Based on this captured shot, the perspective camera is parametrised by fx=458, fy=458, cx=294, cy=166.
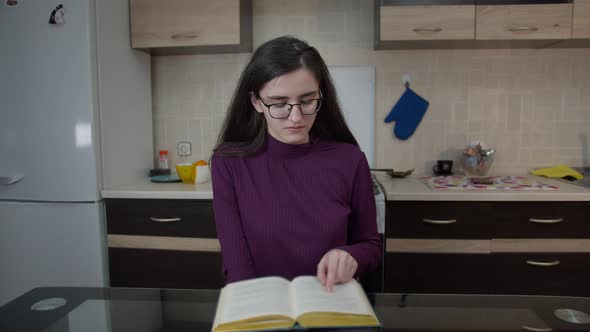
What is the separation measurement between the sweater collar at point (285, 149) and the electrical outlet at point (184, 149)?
1513mm

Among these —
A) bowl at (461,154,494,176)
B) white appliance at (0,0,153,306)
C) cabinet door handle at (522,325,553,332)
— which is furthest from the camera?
bowl at (461,154,494,176)

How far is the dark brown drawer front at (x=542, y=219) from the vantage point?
2.01 m

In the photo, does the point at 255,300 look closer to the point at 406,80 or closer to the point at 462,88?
the point at 406,80

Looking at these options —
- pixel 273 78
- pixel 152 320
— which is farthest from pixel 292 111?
pixel 152 320

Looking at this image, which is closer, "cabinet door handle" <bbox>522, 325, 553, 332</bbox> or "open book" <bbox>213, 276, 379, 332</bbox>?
"open book" <bbox>213, 276, 379, 332</bbox>

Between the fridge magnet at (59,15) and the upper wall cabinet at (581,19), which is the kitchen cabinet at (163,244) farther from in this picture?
the upper wall cabinet at (581,19)

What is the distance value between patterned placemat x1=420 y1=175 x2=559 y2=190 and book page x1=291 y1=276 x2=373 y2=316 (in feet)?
4.34

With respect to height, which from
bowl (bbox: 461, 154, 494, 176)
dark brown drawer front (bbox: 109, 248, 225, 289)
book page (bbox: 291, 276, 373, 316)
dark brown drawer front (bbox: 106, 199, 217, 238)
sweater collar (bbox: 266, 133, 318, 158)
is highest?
sweater collar (bbox: 266, 133, 318, 158)

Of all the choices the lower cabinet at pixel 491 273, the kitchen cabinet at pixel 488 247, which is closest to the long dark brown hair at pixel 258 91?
the kitchen cabinet at pixel 488 247

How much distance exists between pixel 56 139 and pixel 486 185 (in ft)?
6.71

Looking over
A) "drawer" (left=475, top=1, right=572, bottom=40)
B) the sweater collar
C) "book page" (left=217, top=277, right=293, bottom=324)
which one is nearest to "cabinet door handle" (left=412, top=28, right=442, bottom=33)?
"drawer" (left=475, top=1, right=572, bottom=40)

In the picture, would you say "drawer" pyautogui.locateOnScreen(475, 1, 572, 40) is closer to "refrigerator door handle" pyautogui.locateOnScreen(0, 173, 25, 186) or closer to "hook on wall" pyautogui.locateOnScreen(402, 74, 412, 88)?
"hook on wall" pyautogui.locateOnScreen(402, 74, 412, 88)

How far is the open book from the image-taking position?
755mm

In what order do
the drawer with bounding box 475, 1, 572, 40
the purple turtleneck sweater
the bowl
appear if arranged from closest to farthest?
1. the purple turtleneck sweater
2. the drawer with bounding box 475, 1, 572, 40
3. the bowl
